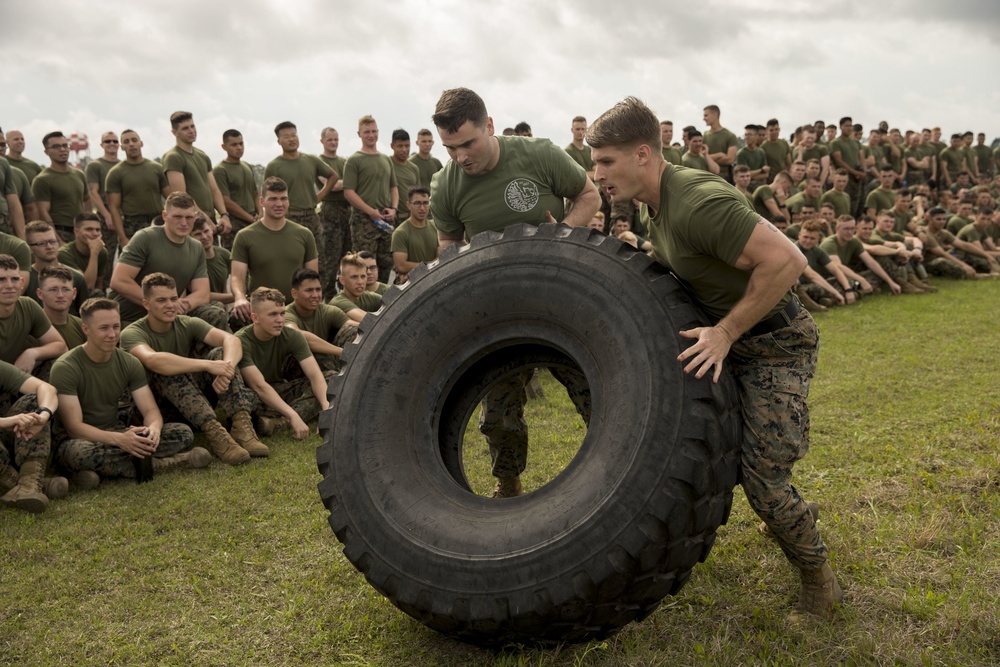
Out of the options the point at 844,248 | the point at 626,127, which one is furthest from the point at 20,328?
the point at 844,248

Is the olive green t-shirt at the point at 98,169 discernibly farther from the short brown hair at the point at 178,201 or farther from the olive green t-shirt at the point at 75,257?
the short brown hair at the point at 178,201

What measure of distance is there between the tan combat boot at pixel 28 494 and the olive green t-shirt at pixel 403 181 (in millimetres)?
6430

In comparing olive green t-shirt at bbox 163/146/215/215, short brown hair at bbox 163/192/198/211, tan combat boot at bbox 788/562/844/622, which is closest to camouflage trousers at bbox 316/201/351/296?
olive green t-shirt at bbox 163/146/215/215

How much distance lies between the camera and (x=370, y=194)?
10.0 m

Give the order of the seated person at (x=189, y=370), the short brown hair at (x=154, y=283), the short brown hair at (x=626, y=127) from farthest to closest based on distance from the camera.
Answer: the short brown hair at (x=154, y=283) < the seated person at (x=189, y=370) < the short brown hair at (x=626, y=127)

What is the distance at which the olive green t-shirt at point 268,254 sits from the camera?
7301 millimetres

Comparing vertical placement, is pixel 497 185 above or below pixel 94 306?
above

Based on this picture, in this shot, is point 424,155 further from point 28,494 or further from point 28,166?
point 28,494

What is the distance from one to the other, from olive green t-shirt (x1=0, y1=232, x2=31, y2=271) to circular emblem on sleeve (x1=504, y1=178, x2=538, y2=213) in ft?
15.9

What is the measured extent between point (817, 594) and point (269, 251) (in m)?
5.68

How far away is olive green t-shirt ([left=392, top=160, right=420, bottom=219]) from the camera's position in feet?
35.0

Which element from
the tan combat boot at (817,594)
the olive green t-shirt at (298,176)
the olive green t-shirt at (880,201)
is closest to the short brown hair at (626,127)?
the tan combat boot at (817,594)

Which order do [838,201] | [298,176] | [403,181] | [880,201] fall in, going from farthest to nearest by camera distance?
[880,201], [838,201], [403,181], [298,176]

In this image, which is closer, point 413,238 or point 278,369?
point 278,369
